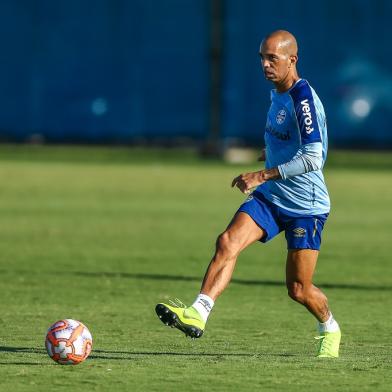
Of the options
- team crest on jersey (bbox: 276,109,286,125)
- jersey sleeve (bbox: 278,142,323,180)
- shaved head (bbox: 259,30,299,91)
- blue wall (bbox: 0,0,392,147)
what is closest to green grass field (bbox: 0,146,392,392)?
jersey sleeve (bbox: 278,142,323,180)

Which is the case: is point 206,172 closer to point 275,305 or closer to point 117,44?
point 117,44

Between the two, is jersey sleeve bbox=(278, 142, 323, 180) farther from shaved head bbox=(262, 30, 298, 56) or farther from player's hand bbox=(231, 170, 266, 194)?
shaved head bbox=(262, 30, 298, 56)

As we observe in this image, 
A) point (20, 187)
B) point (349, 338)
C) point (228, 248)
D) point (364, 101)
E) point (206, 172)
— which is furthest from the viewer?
point (364, 101)

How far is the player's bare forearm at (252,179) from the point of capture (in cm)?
935

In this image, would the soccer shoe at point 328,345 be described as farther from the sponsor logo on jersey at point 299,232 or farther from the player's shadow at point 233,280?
the player's shadow at point 233,280

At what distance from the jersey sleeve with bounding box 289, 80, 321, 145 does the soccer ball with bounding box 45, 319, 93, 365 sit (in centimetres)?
206

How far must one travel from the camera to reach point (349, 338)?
11.3 m

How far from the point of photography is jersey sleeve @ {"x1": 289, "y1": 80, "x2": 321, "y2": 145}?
31.5ft

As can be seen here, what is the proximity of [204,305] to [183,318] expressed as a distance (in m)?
0.24

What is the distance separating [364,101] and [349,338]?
2909cm

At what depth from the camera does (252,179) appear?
942 cm

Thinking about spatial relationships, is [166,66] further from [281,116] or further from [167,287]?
[281,116]

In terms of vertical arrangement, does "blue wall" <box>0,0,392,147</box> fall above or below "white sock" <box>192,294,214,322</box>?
below

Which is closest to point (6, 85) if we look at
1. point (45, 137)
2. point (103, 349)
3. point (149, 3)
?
point (45, 137)
